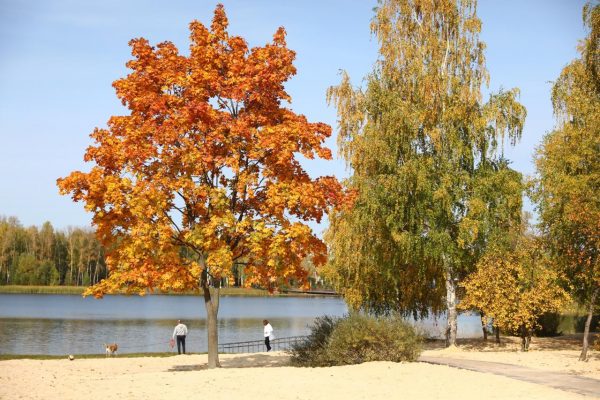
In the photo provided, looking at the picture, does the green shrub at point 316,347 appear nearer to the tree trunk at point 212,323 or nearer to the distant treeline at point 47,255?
the tree trunk at point 212,323

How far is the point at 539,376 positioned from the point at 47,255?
13495 centimetres

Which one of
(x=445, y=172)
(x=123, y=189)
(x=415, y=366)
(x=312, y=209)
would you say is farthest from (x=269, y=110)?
(x=445, y=172)

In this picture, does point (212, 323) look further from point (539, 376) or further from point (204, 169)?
point (539, 376)

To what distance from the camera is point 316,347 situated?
24.1 m

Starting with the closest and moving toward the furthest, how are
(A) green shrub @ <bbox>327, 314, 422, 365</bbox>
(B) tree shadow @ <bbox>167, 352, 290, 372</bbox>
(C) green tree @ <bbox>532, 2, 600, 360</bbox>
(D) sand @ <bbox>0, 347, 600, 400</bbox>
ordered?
(D) sand @ <bbox>0, 347, 600, 400</bbox> → (A) green shrub @ <bbox>327, 314, 422, 365</bbox> → (B) tree shadow @ <bbox>167, 352, 290, 372</bbox> → (C) green tree @ <bbox>532, 2, 600, 360</bbox>

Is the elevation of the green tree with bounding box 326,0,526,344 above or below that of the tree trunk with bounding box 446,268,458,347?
above

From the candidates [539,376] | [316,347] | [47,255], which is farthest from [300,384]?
[47,255]

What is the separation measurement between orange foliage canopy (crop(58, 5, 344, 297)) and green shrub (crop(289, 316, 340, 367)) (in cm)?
234

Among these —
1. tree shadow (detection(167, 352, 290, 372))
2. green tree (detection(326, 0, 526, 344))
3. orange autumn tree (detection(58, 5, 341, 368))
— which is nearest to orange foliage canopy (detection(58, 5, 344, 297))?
orange autumn tree (detection(58, 5, 341, 368))

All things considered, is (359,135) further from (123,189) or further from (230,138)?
(123,189)

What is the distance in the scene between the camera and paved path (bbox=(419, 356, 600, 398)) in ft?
60.2

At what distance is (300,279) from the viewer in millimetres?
23250

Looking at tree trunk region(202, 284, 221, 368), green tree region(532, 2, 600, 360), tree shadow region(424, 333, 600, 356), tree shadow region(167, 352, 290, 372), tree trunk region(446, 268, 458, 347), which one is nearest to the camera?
tree trunk region(202, 284, 221, 368)

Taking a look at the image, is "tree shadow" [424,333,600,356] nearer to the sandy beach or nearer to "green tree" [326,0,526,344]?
"green tree" [326,0,526,344]
